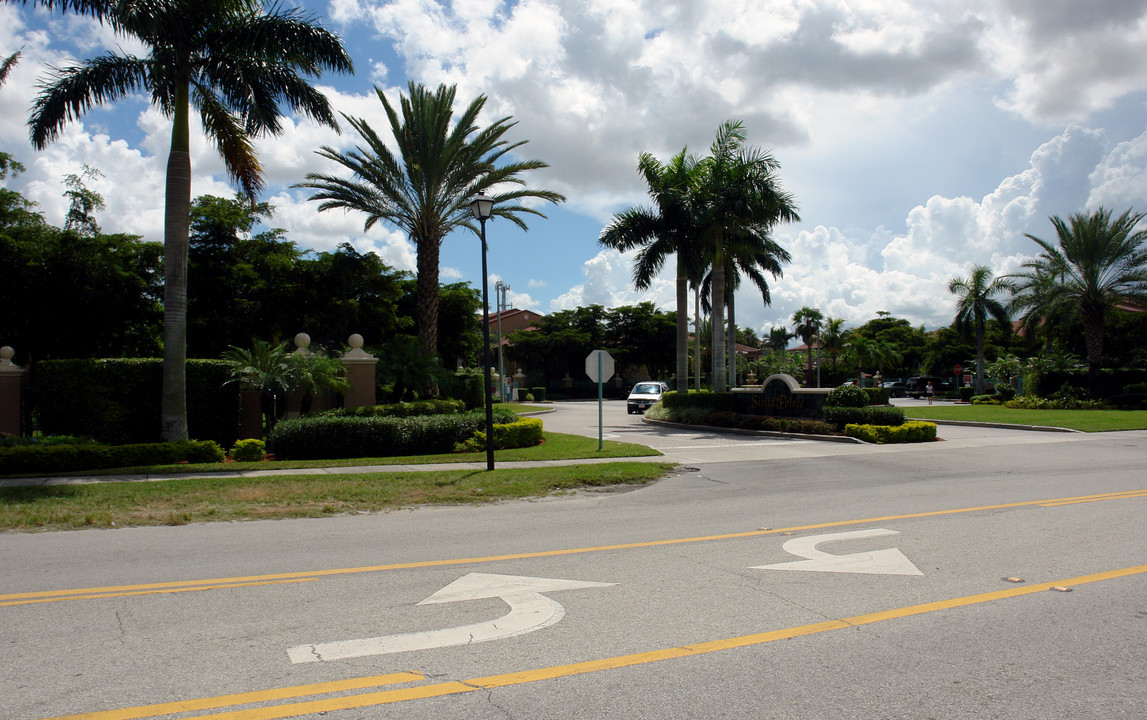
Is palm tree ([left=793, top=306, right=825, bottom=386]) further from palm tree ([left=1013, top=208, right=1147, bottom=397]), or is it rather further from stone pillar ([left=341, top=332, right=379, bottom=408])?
stone pillar ([left=341, top=332, right=379, bottom=408])

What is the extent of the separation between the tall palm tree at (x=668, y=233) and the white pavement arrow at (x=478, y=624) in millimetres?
23335

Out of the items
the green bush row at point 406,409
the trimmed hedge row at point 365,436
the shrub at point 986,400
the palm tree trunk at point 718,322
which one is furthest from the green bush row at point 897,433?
the shrub at point 986,400

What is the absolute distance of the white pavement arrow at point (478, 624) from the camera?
4.30 metres

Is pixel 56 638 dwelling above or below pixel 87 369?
below

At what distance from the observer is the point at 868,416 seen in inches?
821

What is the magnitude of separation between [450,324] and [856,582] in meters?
33.8

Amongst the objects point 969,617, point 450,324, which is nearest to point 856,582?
point 969,617

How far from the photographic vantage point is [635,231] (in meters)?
29.5

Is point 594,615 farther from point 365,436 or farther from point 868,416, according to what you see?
point 868,416

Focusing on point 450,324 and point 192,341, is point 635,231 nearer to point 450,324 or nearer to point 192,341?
point 450,324

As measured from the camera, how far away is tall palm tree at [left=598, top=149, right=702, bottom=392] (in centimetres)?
2844

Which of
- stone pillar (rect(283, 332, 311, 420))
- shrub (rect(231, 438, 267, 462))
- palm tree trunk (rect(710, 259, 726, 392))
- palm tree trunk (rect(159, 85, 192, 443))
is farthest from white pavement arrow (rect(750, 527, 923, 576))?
palm tree trunk (rect(710, 259, 726, 392))

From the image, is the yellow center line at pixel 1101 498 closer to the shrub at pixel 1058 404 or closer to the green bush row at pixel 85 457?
the green bush row at pixel 85 457

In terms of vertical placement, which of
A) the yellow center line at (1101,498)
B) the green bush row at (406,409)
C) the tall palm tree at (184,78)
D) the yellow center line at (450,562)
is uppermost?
the tall palm tree at (184,78)
